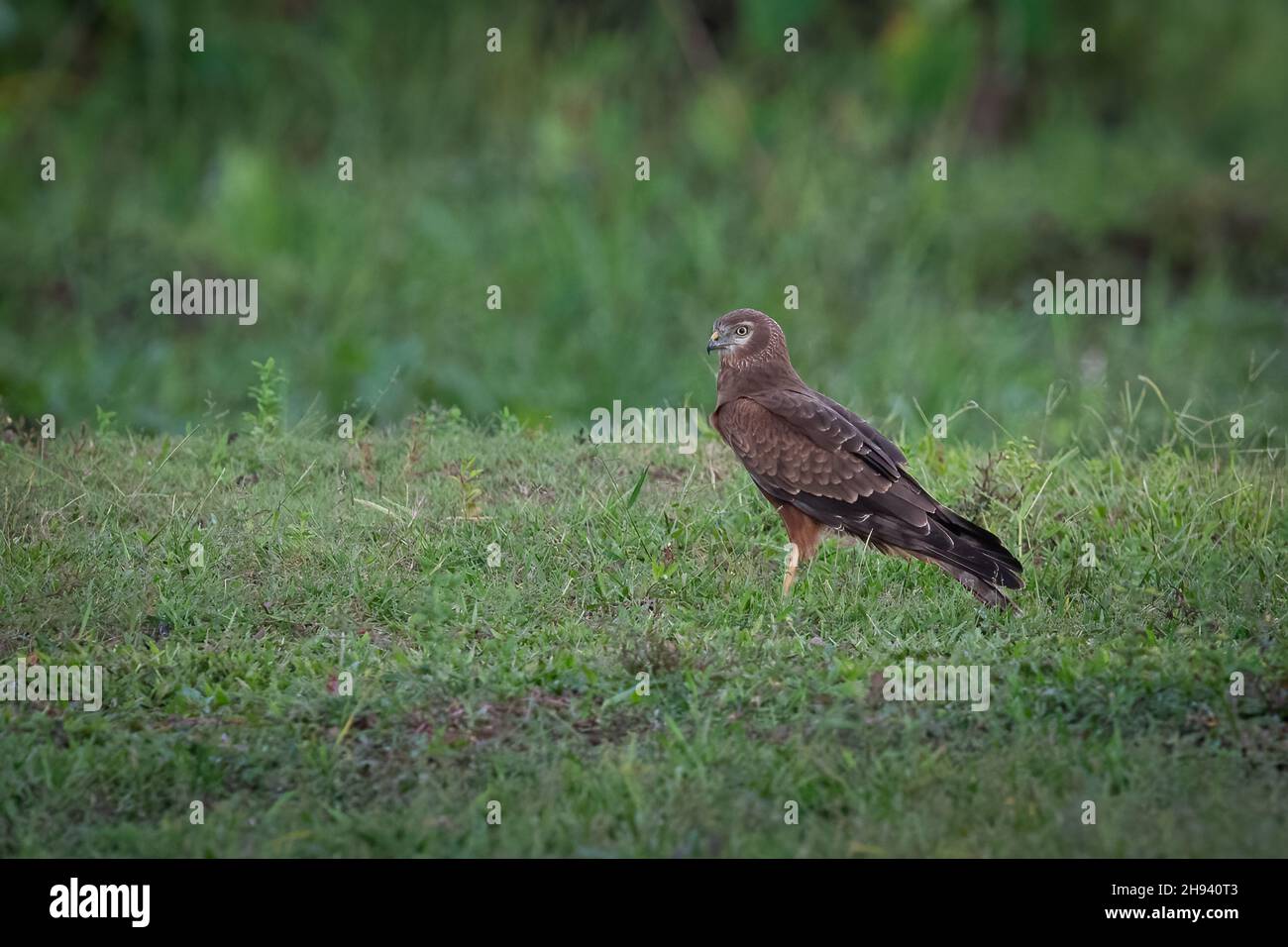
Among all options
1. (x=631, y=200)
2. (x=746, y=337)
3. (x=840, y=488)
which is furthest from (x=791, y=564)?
(x=631, y=200)

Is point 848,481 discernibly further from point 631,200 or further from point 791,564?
point 631,200

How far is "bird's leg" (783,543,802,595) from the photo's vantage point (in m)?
6.22

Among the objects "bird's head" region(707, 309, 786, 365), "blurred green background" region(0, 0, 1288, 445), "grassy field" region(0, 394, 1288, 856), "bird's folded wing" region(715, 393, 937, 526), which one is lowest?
"grassy field" region(0, 394, 1288, 856)

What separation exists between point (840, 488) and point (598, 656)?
1264mm

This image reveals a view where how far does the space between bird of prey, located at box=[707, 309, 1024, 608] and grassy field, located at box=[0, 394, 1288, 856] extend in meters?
0.17

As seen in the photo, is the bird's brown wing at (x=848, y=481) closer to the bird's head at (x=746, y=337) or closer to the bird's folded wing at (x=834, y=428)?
the bird's folded wing at (x=834, y=428)

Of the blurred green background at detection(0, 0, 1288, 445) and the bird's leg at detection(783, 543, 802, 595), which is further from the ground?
the blurred green background at detection(0, 0, 1288, 445)

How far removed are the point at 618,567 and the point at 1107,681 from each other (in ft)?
6.17

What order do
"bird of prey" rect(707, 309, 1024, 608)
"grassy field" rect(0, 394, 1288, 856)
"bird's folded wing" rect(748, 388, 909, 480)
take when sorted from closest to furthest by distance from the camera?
"grassy field" rect(0, 394, 1288, 856), "bird of prey" rect(707, 309, 1024, 608), "bird's folded wing" rect(748, 388, 909, 480)

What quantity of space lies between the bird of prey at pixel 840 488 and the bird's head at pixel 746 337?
0.56 ft

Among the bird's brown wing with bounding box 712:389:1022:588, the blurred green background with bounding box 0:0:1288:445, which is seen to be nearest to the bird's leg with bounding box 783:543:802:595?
the bird's brown wing with bounding box 712:389:1022:588

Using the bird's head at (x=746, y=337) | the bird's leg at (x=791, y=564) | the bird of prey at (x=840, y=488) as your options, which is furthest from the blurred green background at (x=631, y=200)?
the bird's leg at (x=791, y=564)

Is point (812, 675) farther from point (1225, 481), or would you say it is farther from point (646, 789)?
point (1225, 481)

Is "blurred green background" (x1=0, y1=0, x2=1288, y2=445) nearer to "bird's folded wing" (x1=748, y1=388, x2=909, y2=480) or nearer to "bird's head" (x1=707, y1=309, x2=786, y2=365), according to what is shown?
"bird's head" (x1=707, y1=309, x2=786, y2=365)
